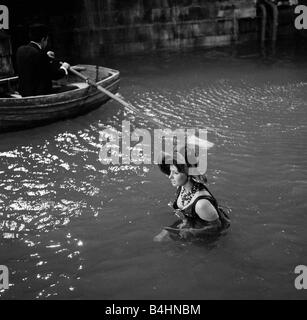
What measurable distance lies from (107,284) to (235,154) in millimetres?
4136

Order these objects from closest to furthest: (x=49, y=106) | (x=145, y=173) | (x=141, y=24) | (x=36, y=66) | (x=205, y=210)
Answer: (x=205, y=210)
(x=145, y=173)
(x=36, y=66)
(x=49, y=106)
(x=141, y=24)

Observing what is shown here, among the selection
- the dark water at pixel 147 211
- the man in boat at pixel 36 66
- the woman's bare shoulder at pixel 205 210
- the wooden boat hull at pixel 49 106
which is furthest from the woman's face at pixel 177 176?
the man in boat at pixel 36 66

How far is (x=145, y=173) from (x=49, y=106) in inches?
129

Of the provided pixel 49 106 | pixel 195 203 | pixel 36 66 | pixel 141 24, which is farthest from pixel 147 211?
pixel 141 24

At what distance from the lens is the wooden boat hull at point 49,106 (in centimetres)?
801

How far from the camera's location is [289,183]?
6.23 meters

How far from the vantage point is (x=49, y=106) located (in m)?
8.52

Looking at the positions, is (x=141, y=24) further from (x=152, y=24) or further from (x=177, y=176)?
(x=177, y=176)

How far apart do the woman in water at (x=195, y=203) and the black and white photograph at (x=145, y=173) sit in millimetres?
18

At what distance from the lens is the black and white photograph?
4.26 metres

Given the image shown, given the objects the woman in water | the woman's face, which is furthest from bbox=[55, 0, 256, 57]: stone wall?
the woman's face

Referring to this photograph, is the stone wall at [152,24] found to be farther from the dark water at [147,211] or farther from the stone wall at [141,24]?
the dark water at [147,211]
